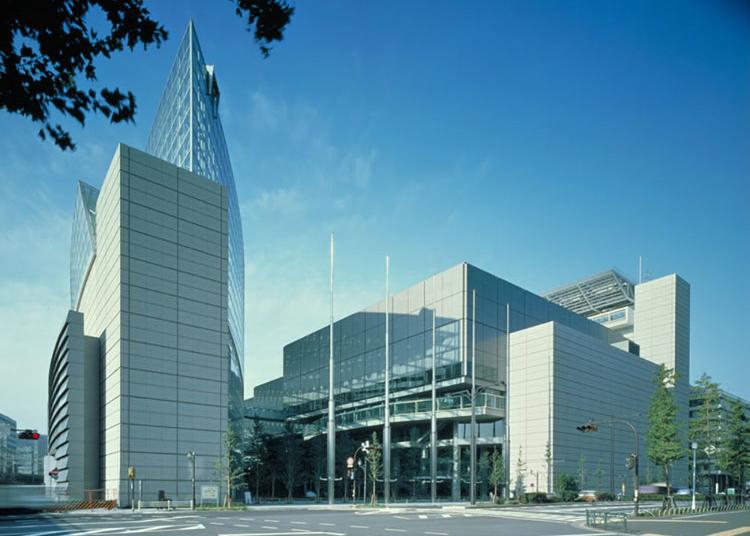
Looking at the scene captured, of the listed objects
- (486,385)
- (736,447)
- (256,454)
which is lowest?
(256,454)

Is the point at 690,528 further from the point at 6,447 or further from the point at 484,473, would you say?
the point at 6,447

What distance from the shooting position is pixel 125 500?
51.6 metres

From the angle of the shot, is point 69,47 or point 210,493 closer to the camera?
point 69,47

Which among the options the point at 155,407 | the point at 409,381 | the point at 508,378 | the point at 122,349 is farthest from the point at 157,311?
the point at 508,378

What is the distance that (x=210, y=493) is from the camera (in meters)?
54.6

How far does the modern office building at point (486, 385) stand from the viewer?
75438 mm

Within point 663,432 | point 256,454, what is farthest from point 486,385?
point 256,454

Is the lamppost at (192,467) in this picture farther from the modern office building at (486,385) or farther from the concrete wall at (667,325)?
the concrete wall at (667,325)

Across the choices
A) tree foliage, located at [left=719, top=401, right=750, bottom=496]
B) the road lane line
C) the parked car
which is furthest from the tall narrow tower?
tree foliage, located at [left=719, top=401, right=750, bottom=496]

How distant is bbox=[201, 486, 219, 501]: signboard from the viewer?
54.3 m

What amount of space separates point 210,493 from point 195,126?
1525 inches

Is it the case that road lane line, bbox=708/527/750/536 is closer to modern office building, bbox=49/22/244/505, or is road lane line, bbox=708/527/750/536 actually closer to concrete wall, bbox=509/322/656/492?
modern office building, bbox=49/22/244/505

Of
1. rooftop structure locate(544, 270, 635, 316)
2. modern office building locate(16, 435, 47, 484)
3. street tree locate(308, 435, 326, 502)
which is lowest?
modern office building locate(16, 435, 47, 484)

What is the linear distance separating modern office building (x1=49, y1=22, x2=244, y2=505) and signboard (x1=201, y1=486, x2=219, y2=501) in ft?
7.19
